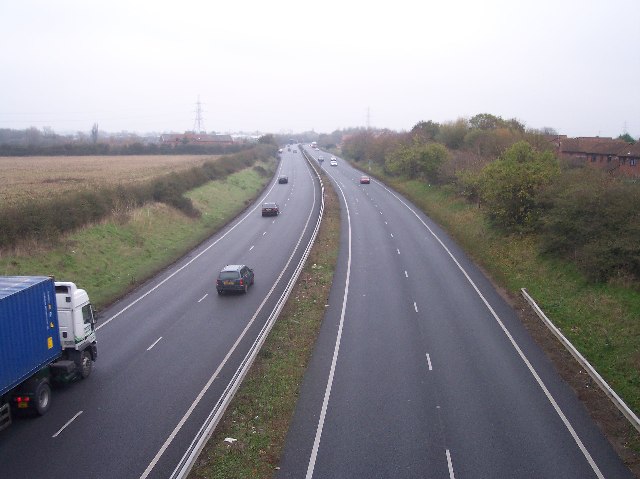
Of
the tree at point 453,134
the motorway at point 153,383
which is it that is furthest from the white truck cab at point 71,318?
the tree at point 453,134

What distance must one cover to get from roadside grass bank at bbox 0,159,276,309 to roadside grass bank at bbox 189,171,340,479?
9258mm

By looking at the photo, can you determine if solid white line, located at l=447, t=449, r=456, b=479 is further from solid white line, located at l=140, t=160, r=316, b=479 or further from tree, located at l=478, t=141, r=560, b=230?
tree, located at l=478, t=141, r=560, b=230

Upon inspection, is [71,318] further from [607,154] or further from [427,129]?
[427,129]

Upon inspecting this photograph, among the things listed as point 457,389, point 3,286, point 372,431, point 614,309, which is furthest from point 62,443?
point 614,309

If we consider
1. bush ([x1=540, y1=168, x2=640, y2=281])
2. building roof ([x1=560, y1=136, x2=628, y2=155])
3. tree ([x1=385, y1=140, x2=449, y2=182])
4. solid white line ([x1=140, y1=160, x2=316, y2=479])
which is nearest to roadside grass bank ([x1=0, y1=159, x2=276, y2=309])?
solid white line ([x1=140, y1=160, x2=316, y2=479])

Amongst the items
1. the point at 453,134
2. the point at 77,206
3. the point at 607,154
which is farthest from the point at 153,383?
the point at 453,134

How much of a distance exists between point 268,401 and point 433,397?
4709 millimetres

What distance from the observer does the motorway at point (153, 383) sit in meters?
12.8

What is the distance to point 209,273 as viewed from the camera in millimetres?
30656

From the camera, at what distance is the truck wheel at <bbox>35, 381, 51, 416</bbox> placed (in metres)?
14.7

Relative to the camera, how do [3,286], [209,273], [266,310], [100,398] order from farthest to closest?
[209,273], [266,310], [100,398], [3,286]

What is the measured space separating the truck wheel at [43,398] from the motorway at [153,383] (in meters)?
0.22

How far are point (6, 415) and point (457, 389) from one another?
12102 millimetres

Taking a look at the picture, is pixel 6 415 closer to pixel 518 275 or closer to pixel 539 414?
pixel 539 414
